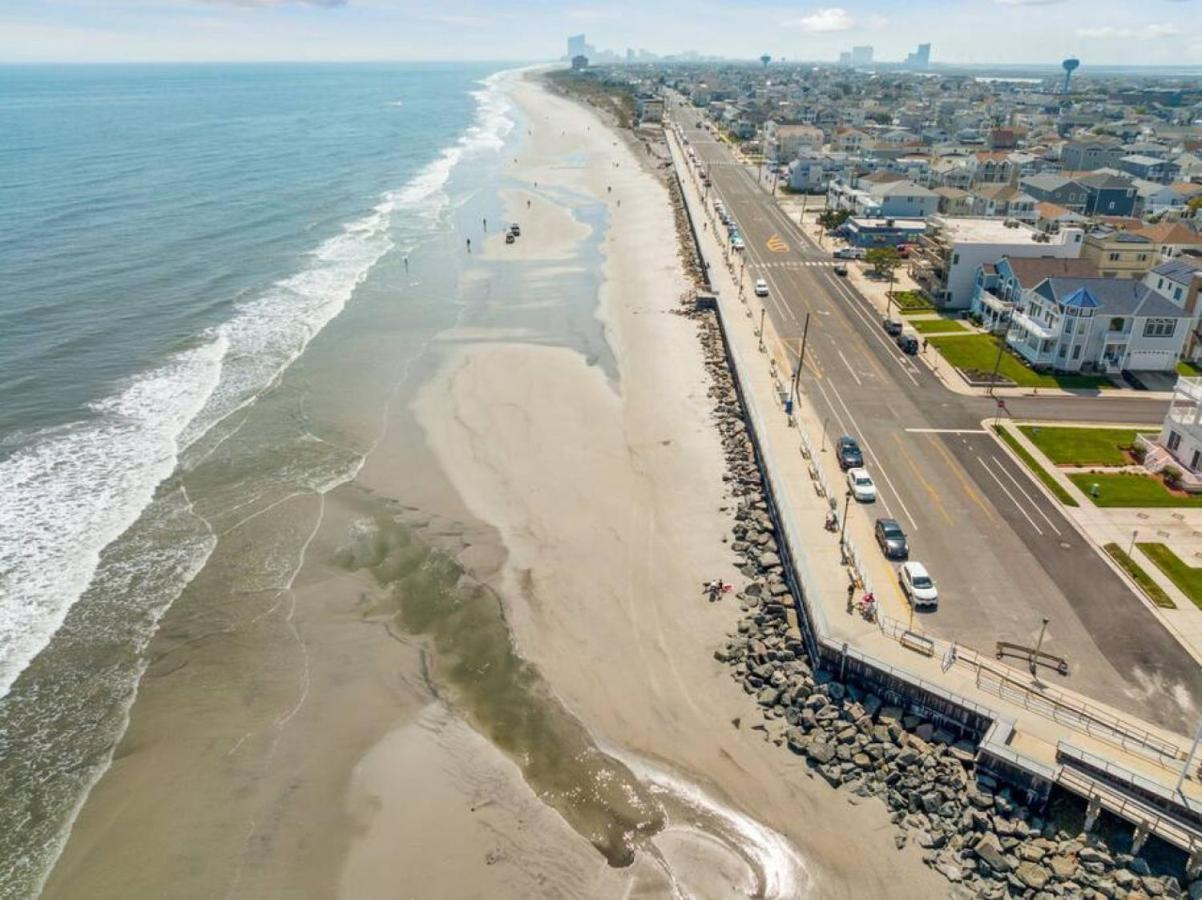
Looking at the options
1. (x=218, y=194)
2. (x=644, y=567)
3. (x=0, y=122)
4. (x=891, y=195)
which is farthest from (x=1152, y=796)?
(x=0, y=122)

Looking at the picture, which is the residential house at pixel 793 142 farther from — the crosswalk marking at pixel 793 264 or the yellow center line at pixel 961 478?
the yellow center line at pixel 961 478

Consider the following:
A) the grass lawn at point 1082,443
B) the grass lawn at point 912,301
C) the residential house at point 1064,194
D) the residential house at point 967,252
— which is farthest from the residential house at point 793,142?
the grass lawn at point 1082,443

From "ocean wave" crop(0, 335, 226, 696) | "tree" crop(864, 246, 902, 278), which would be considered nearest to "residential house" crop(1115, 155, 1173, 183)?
"tree" crop(864, 246, 902, 278)

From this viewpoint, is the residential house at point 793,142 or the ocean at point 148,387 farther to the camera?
the residential house at point 793,142

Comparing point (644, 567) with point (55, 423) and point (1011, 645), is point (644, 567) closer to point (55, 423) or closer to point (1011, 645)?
point (1011, 645)

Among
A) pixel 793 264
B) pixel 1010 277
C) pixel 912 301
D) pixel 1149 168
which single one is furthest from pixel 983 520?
pixel 1149 168

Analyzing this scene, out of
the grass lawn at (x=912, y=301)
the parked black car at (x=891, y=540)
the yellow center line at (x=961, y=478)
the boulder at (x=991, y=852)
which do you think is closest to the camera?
the boulder at (x=991, y=852)
